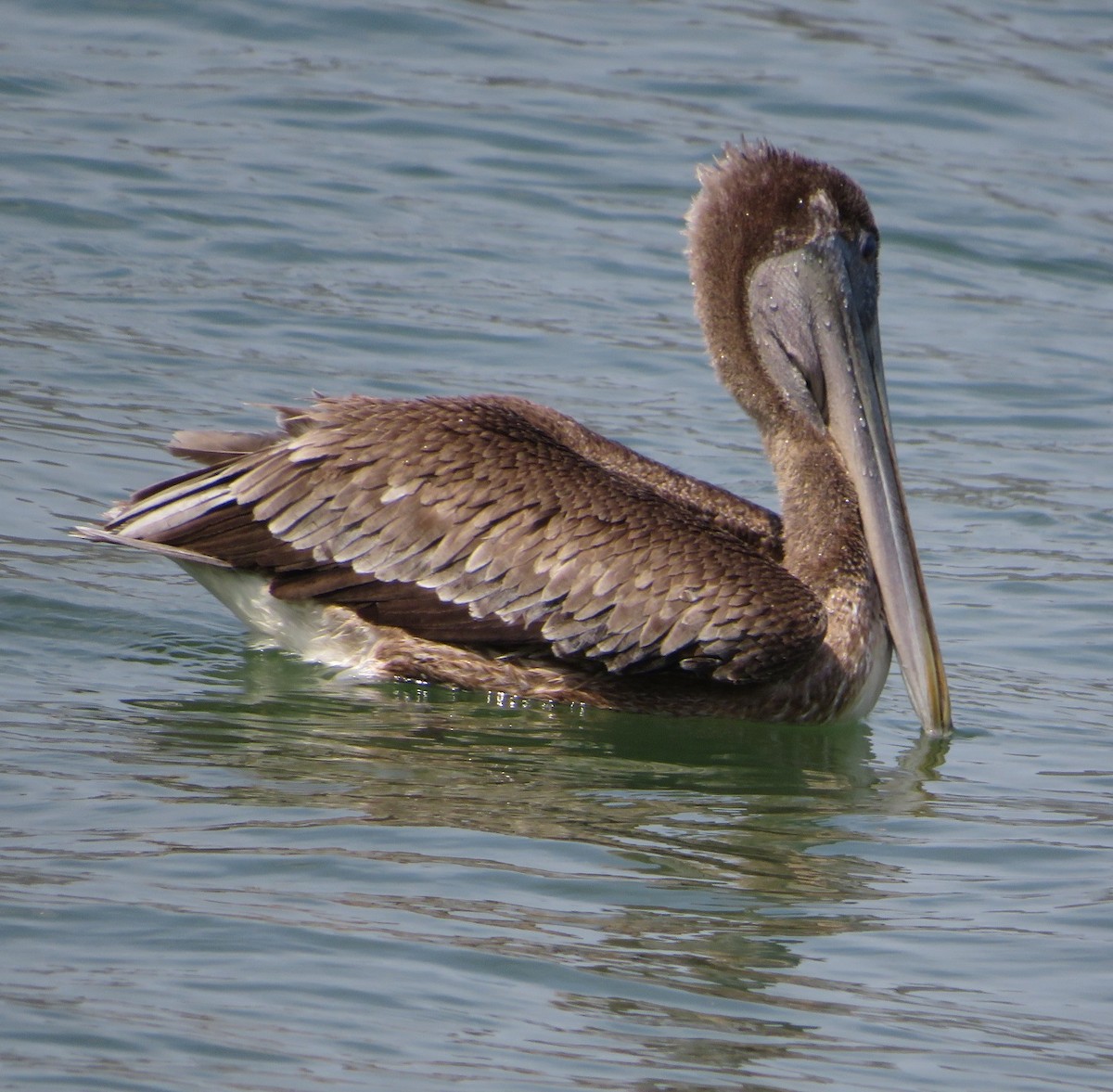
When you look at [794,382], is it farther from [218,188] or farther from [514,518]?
[218,188]

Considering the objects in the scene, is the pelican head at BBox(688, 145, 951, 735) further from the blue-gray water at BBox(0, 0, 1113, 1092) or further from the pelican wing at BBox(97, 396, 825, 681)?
the blue-gray water at BBox(0, 0, 1113, 1092)

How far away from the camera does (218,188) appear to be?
1243cm

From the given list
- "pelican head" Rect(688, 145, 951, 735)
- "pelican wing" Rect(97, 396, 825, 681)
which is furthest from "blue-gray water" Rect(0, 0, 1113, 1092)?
"pelican head" Rect(688, 145, 951, 735)

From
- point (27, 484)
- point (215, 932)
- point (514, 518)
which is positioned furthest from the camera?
point (27, 484)

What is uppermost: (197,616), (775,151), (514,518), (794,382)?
(775,151)

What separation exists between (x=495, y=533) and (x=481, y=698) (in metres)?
0.57

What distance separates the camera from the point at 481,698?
23.7 feet

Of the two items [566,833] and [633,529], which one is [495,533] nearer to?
[633,529]

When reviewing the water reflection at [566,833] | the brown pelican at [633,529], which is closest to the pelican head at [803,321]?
the brown pelican at [633,529]

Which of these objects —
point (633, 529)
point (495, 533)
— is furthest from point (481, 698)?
point (633, 529)

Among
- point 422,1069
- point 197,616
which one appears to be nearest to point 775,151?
point 197,616

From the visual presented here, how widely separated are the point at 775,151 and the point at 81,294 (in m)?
4.67

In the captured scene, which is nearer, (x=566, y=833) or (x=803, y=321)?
(x=566, y=833)

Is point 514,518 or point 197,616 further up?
point 514,518
